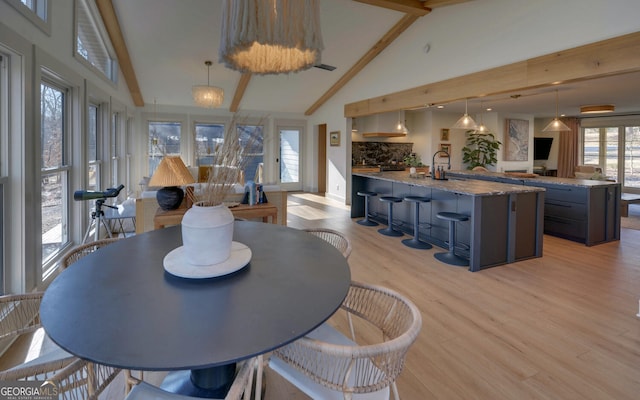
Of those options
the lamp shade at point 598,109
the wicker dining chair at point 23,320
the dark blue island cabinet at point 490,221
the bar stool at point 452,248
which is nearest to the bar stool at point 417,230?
the dark blue island cabinet at point 490,221

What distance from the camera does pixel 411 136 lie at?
9203mm

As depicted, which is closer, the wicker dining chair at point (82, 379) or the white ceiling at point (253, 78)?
the wicker dining chair at point (82, 379)

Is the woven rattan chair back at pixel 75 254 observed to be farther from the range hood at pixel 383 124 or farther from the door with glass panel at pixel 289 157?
the door with glass panel at pixel 289 157

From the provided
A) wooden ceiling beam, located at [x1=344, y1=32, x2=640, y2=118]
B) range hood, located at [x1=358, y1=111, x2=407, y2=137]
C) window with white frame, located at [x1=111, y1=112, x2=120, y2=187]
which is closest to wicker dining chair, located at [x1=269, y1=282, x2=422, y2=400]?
wooden ceiling beam, located at [x1=344, y1=32, x2=640, y2=118]

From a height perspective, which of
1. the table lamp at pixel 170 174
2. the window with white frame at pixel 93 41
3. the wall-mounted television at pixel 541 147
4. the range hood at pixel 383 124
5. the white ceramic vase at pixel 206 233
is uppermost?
the window with white frame at pixel 93 41

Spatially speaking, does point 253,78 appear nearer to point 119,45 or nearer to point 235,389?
point 119,45

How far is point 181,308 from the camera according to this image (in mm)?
1093

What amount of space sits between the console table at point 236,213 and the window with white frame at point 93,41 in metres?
1.82

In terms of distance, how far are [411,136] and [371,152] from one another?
1297mm

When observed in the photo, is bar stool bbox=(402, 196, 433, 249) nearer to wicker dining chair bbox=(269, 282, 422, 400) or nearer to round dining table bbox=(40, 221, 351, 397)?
round dining table bbox=(40, 221, 351, 397)

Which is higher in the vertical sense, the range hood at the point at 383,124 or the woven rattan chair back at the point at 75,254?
the range hood at the point at 383,124

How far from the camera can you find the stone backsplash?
28.7 ft

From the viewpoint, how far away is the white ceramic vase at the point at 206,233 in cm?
135

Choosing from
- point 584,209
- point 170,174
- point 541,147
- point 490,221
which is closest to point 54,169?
point 170,174
